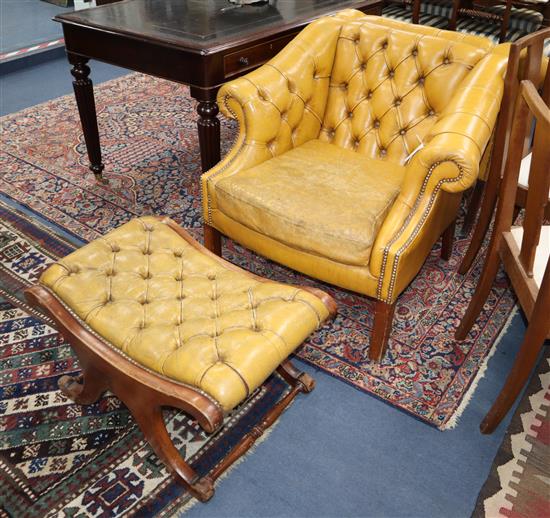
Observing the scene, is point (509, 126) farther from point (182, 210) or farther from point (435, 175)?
point (182, 210)

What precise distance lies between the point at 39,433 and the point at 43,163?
2018 mm

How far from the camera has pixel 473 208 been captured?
2875mm

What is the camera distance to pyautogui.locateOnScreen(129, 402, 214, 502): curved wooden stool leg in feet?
5.66

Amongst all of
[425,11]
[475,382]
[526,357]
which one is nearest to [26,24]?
[425,11]

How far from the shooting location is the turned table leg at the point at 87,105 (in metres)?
3.01

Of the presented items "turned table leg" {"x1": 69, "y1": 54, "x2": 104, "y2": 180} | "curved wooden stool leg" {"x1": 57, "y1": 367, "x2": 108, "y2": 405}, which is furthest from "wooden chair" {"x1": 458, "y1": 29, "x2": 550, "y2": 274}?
"turned table leg" {"x1": 69, "y1": 54, "x2": 104, "y2": 180}

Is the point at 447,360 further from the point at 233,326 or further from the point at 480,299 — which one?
the point at 233,326

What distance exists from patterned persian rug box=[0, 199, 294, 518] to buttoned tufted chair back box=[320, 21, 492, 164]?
1.11 metres

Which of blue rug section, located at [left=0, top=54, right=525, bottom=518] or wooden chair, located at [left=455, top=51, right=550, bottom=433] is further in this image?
blue rug section, located at [left=0, top=54, right=525, bottom=518]

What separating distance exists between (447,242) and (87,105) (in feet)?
6.23

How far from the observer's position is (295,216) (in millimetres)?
2135

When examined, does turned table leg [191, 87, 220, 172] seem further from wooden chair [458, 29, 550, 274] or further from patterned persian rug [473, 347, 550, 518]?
patterned persian rug [473, 347, 550, 518]

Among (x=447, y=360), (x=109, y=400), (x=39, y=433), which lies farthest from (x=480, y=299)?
(x=39, y=433)

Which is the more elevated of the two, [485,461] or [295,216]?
[295,216]
